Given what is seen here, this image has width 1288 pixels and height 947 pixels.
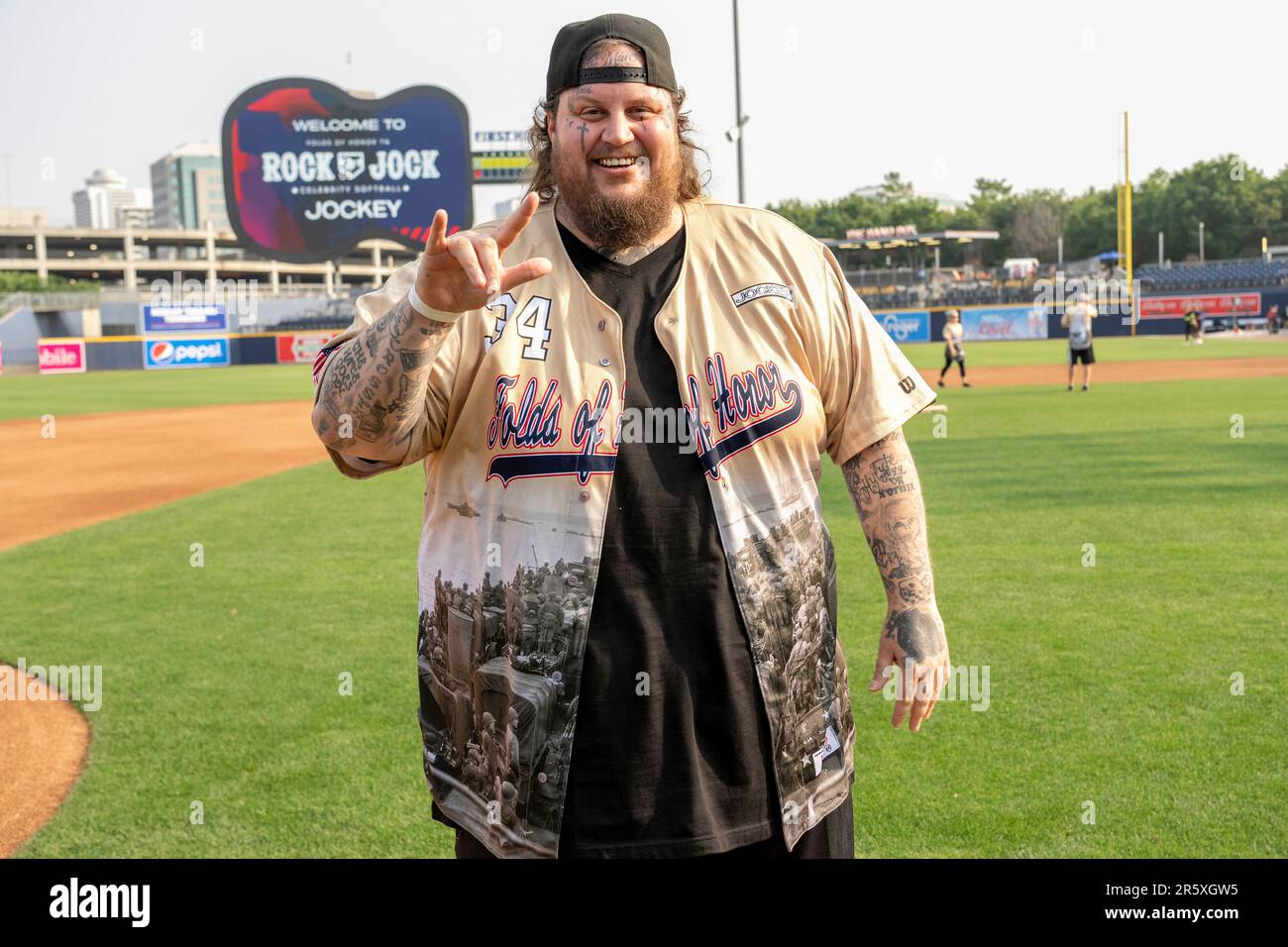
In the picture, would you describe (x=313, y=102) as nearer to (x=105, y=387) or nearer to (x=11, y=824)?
(x=105, y=387)

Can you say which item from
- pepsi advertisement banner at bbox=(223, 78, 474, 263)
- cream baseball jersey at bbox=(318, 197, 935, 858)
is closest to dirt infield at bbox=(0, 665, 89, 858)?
cream baseball jersey at bbox=(318, 197, 935, 858)

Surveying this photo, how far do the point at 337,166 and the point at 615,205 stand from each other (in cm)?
3096

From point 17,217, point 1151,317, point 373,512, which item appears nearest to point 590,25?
point 373,512

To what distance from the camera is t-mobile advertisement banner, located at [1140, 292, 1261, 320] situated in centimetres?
5134

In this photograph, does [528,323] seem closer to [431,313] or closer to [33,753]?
[431,313]

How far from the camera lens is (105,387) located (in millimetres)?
35125

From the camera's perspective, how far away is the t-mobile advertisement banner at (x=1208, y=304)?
5134cm

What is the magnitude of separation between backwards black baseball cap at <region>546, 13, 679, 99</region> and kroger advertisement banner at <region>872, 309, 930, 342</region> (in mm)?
48304

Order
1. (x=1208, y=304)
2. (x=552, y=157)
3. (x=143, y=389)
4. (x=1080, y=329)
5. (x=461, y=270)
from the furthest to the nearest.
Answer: (x=1208, y=304) < (x=143, y=389) < (x=1080, y=329) < (x=552, y=157) < (x=461, y=270)

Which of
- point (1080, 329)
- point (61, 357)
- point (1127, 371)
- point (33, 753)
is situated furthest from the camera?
point (61, 357)

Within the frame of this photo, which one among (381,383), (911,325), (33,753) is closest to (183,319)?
(911,325)

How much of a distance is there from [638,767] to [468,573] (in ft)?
1.65

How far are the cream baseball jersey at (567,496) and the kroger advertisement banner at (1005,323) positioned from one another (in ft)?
163

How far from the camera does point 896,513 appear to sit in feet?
8.61
